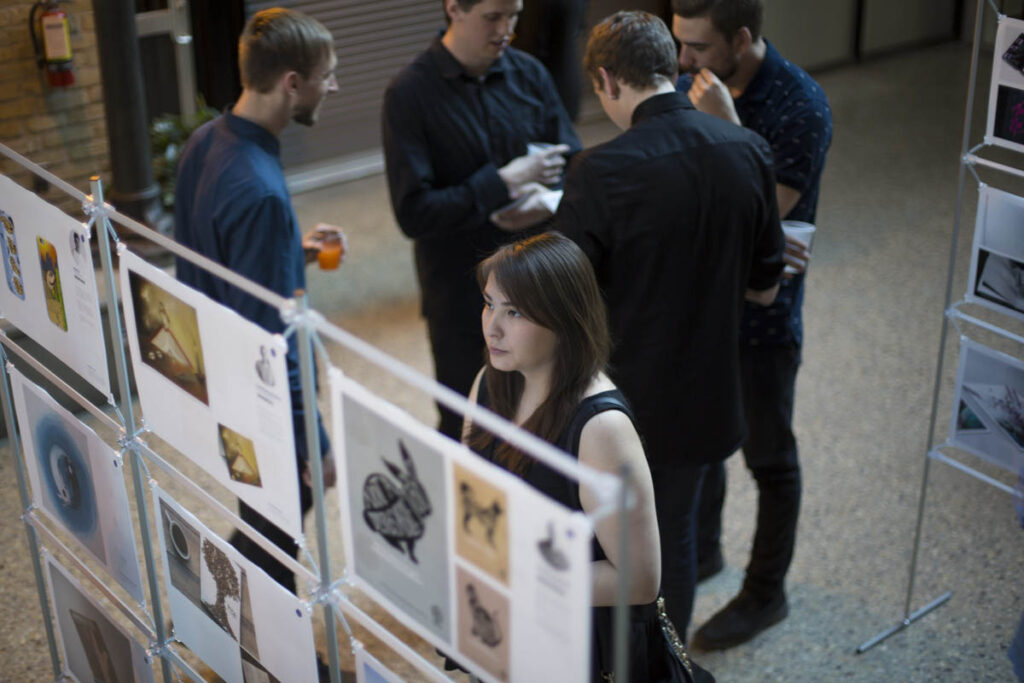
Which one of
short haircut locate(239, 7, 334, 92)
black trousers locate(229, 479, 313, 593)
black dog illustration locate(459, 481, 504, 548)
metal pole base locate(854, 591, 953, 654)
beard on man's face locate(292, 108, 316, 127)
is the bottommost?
metal pole base locate(854, 591, 953, 654)

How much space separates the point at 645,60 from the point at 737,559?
178cm

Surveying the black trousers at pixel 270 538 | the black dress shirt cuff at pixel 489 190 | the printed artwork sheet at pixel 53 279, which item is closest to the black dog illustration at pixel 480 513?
the printed artwork sheet at pixel 53 279

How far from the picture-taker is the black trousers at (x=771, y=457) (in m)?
3.20

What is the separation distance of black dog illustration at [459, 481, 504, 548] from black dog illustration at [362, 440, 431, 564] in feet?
0.25

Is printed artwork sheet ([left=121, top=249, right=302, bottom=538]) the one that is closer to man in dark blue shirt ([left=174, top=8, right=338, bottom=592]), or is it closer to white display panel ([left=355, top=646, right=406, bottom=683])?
white display panel ([left=355, top=646, right=406, bottom=683])

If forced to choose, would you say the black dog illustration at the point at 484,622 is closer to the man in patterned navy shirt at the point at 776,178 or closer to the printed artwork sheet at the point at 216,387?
the printed artwork sheet at the point at 216,387

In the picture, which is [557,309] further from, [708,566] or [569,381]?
[708,566]

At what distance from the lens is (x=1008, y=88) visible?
273 centimetres

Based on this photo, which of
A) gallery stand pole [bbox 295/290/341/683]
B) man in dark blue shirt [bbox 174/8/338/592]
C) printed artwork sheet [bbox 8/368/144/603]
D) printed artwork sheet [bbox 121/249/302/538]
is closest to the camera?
gallery stand pole [bbox 295/290/341/683]

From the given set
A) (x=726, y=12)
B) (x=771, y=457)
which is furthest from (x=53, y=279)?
(x=771, y=457)

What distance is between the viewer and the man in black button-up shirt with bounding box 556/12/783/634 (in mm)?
2615

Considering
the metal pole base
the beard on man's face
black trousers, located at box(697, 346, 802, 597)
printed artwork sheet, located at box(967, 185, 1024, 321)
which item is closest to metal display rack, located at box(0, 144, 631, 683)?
the beard on man's face

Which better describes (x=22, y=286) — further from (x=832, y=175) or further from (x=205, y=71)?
(x=832, y=175)

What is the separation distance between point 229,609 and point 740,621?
5.85 feet
